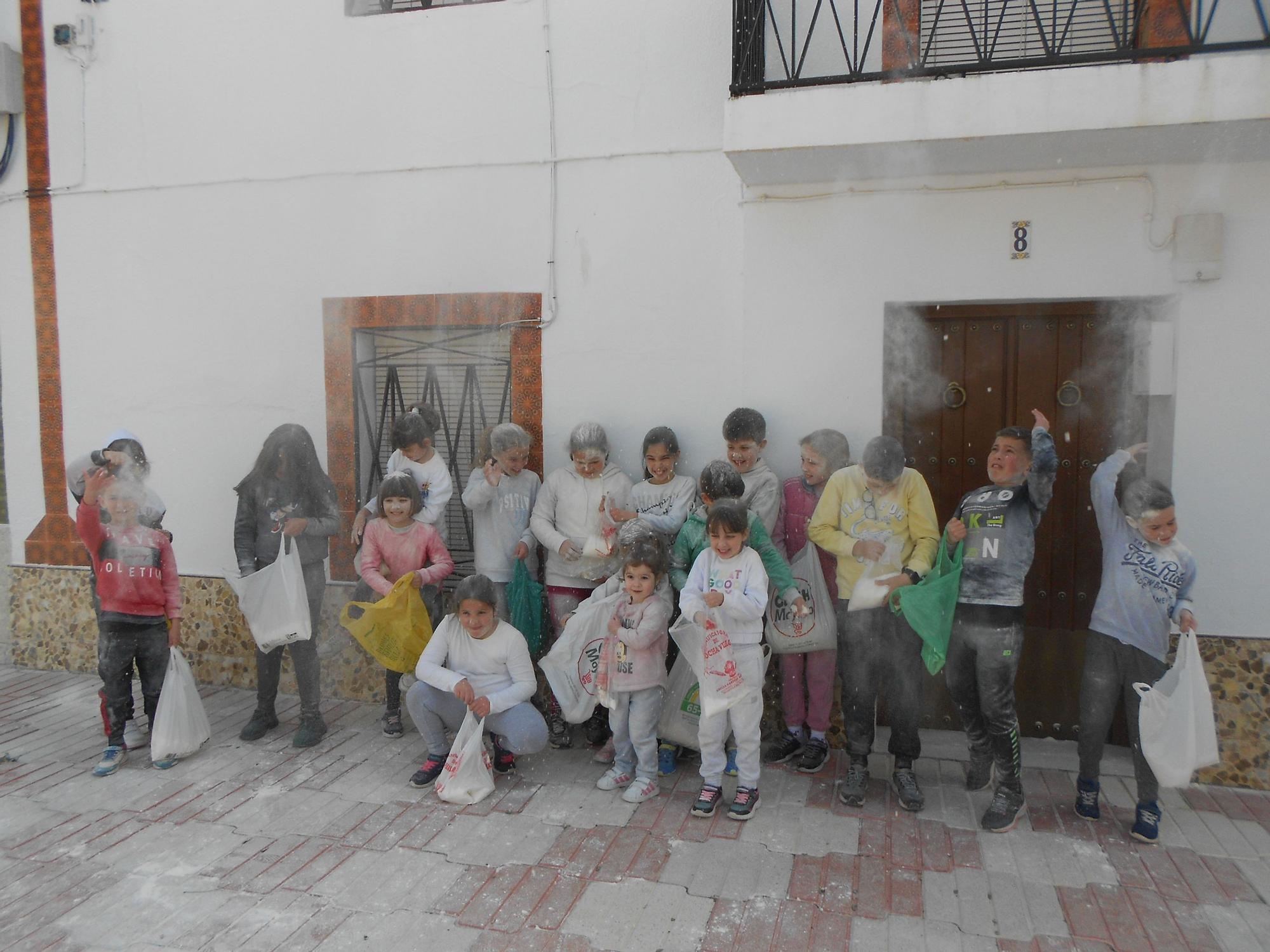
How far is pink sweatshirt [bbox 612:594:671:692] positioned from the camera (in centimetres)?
412

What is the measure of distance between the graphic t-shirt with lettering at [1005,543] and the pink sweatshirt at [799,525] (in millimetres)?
732

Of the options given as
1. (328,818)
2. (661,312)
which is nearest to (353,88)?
(661,312)

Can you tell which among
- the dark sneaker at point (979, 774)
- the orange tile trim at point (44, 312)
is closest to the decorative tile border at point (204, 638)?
the orange tile trim at point (44, 312)

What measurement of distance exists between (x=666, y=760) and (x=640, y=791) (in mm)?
333

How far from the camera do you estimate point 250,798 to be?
165 inches

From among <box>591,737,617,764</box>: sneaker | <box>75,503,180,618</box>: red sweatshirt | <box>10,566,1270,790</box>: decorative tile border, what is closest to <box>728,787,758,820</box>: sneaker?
<box>591,737,617,764</box>: sneaker

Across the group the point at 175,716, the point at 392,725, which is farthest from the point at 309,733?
the point at 175,716

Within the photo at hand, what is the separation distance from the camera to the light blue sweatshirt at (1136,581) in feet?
12.3

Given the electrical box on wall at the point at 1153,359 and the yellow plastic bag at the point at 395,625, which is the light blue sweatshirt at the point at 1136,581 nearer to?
the electrical box on wall at the point at 1153,359

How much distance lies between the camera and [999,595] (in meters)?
3.90

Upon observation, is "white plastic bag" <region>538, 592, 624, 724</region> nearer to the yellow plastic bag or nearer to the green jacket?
the green jacket

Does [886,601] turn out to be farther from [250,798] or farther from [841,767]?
[250,798]

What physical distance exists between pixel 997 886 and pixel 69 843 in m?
3.68

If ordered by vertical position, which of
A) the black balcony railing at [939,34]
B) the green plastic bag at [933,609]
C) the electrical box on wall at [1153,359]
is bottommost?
the green plastic bag at [933,609]
